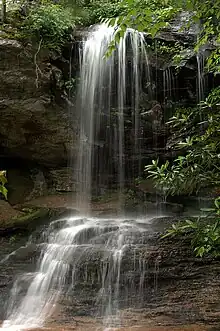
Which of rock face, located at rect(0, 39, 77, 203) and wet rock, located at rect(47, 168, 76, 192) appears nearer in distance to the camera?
rock face, located at rect(0, 39, 77, 203)

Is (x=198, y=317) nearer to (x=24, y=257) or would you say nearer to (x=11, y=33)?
(x=24, y=257)

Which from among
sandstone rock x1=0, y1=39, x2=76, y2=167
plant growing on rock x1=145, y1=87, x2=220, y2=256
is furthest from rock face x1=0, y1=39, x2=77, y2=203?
plant growing on rock x1=145, y1=87, x2=220, y2=256

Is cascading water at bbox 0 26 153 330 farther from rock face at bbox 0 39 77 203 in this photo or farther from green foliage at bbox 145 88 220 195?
green foliage at bbox 145 88 220 195

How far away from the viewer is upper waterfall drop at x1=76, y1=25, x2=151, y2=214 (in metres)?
9.48

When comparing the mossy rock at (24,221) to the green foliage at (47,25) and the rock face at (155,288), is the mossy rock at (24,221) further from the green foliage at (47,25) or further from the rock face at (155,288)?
the green foliage at (47,25)

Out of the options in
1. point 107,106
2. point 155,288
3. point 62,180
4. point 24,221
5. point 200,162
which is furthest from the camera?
point 62,180

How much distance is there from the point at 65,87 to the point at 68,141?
54.8 inches

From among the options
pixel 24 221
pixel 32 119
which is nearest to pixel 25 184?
pixel 32 119

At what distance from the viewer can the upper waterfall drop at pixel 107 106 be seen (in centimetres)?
948

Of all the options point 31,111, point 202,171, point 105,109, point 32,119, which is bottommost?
point 202,171

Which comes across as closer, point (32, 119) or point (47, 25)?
point (32, 119)

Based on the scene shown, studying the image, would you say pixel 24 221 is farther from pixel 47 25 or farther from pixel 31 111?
pixel 47 25

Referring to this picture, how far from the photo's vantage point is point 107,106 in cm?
970

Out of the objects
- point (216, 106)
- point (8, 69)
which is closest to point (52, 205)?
point (8, 69)
